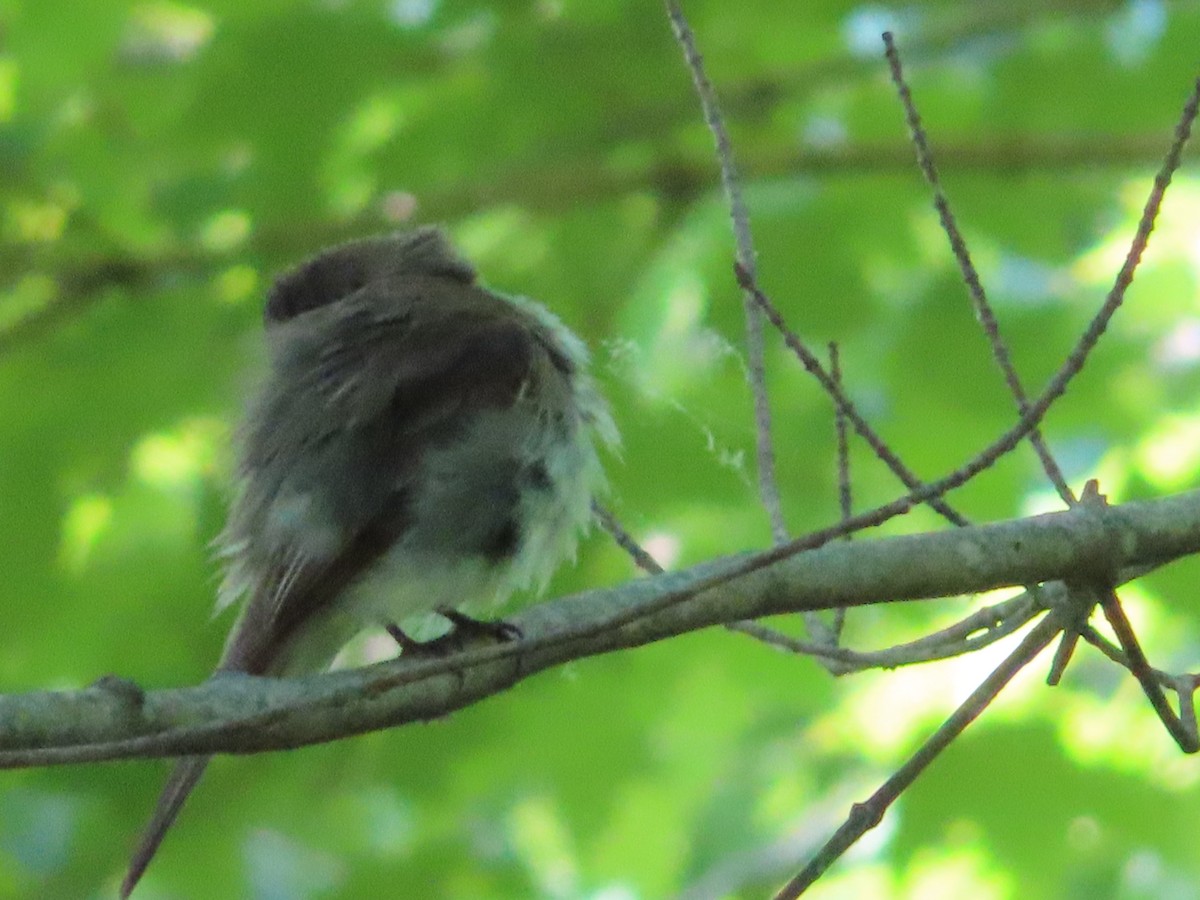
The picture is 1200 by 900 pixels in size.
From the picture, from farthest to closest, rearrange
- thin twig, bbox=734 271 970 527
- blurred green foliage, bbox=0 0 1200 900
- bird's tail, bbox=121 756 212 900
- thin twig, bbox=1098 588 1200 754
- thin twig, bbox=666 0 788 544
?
blurred green foliage, bbox=0 0 1200 900 < bird's tail, bbox=121 756 212 900 < thin twig, bbox=666 0 788 544 < thin twig, bbox=734 271 970 527 < thin twig, bbox=1098 588 1200 754

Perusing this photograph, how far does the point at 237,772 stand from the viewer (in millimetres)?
3912

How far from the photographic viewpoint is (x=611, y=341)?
3920mm

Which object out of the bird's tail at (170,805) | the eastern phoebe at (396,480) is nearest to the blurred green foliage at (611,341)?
the eastern phoebe at (396,480)

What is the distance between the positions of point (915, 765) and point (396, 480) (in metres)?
1.17

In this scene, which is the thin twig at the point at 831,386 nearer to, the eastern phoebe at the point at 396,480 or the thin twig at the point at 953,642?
the thin twig at the point at 953,642

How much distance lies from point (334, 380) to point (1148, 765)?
2266 mm

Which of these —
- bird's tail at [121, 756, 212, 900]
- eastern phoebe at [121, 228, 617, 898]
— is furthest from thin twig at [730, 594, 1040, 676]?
bird's tail at [121, 756, 212, 900]

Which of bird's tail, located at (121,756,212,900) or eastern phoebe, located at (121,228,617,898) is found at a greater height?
eastern phoebe, located at (121,228,617,898)

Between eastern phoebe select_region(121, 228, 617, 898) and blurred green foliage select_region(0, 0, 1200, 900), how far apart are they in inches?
20.3

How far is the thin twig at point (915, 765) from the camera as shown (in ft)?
6.52

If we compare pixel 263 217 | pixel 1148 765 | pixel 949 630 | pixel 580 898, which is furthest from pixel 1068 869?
pixel 263 217

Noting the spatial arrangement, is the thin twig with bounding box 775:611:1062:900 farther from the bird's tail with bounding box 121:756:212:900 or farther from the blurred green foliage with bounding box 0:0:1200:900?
the blurred green foliage with bounding box 0:0:1200:900

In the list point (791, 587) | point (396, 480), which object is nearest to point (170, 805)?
point (396, 480)

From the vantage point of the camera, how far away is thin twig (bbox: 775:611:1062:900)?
6.52 feet
